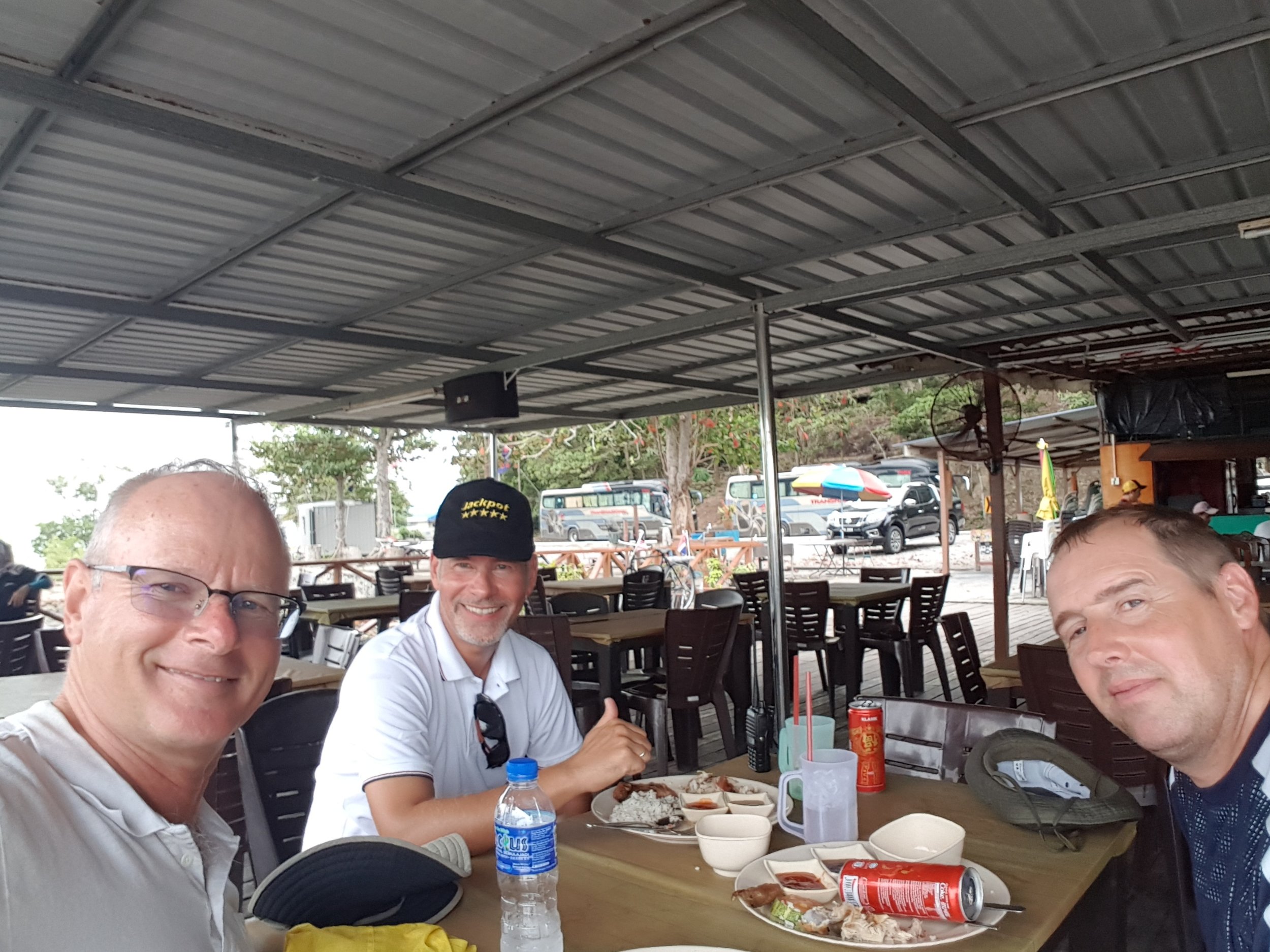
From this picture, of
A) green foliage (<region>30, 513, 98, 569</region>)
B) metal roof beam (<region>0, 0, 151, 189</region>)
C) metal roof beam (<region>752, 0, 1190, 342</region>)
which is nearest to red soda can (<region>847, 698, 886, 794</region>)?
metal roof beam (<region>752, 0, 1190, 342</region>)

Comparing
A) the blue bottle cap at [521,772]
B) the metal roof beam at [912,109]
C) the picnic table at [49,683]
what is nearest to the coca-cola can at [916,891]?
the blue bottle cap at [521,772]

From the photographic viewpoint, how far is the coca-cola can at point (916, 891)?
1360 millimetres

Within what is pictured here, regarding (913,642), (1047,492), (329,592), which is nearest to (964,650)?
(913,642)

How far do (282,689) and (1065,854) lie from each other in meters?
2.57

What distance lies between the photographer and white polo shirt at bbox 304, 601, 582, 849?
6.42 ft

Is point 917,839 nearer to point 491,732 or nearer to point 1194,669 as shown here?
point 1194,669

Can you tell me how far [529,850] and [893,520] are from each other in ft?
77.8

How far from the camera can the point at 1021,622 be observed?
37.5 ft

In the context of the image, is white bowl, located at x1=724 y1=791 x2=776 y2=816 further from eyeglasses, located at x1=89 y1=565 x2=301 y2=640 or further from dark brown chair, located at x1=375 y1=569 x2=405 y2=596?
dark brown chair, located at x1=375 y1=569 x2=405 y2=596

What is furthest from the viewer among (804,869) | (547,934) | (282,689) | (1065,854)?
(282,689)

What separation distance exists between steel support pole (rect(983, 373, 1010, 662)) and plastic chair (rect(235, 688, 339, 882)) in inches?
250

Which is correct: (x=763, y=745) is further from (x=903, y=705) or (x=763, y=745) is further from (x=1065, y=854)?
(x=1065, y=854)

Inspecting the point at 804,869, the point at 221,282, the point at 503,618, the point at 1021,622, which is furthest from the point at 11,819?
the point at 1021,622

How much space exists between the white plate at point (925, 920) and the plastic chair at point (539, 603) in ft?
17.6
